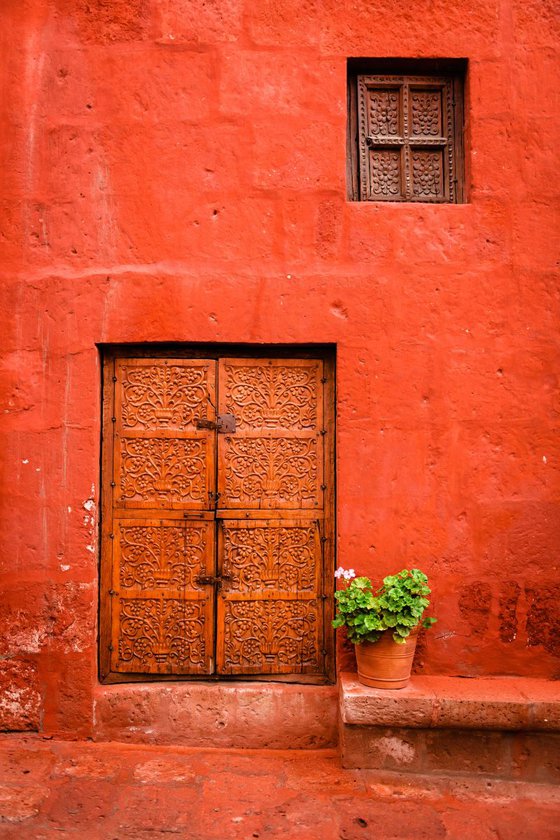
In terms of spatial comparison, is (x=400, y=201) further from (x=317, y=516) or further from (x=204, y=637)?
(x=204, y=637)

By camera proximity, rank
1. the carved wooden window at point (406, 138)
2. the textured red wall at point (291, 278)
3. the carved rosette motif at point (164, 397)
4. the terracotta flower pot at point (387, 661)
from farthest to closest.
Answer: the carved wooden window at point (406, 138) → the carved rosette motif at point (164, 397) → the textured red wall at point (291, 278) → the terracotta flower pot at point (387, 661)

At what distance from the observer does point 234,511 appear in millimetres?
4020

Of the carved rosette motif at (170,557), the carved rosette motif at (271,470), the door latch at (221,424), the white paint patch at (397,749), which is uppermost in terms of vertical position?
the door latch at (221,424)

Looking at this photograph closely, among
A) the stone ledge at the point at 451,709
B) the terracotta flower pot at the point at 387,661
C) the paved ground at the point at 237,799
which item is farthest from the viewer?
the terracotta flower pot at the point at 387,661

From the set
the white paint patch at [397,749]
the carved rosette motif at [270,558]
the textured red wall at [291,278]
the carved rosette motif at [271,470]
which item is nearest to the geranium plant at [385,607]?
the textured red wall at [291,278]

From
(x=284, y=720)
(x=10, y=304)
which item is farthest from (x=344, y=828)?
(x=10, y=304)

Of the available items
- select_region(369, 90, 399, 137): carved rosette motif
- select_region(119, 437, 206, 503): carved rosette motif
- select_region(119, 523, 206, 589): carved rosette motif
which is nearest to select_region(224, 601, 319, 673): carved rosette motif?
select_region(119, 523, 206, 589): carved rosette motif

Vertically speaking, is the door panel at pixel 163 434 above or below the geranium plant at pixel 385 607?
above

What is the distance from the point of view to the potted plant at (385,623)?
143 inches

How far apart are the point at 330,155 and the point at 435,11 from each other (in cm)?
97

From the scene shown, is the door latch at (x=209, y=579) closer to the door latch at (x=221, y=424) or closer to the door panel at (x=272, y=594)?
the door panel at (x=272, y=594)

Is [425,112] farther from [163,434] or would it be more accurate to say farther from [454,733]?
[454,733]

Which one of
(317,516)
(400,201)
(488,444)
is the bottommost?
(317,516)

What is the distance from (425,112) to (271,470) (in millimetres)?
2184
